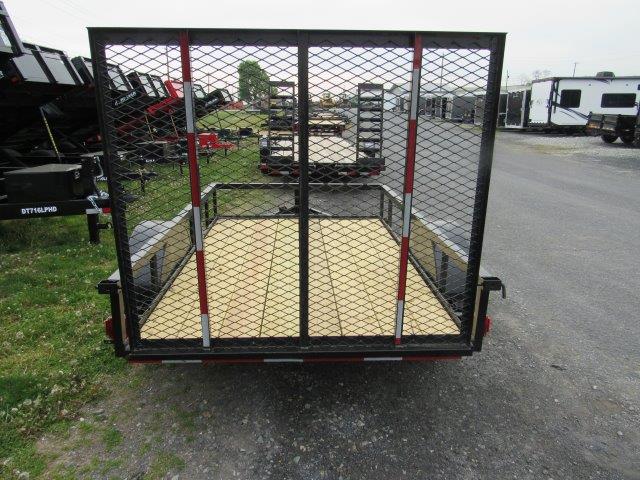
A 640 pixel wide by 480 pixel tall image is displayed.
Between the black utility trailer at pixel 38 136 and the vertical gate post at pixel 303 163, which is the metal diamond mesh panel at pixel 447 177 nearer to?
the vertical gate post at pixel 303 163

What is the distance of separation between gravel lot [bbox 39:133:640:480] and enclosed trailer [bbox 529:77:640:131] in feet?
76.2

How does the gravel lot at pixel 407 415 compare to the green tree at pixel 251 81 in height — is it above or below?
below

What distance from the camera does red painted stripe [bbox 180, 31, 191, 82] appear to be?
218 centimetres

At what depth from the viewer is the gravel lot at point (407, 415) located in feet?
8.33

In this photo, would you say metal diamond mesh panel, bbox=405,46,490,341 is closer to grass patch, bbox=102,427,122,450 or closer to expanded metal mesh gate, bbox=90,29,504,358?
expanded metal mesh gate, bbox=90,29,504,358

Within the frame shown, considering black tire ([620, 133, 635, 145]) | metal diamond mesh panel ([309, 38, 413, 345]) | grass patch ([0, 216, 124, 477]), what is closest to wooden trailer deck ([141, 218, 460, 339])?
metal diamond mesh panel ([309, 38, 413, 345])

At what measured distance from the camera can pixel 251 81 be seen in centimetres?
240

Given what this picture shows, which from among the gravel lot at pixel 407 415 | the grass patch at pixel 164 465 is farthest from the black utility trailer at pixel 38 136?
the grass patch at pixel 164 465

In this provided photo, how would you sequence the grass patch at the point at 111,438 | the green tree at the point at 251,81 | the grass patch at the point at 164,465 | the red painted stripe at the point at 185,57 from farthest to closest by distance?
1. the grass patch at the point at 111,438
2. the grass patch at the point at 164,465
3. the green tree at the point at 251,81
4. the red painted stripe at the point at 185,57

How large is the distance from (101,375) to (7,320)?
1.38 m

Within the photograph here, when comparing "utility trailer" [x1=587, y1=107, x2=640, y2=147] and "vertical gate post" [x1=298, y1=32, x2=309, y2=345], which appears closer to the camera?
"vertical gate post" [x1=298, y1=32, x2=309, y2=345]

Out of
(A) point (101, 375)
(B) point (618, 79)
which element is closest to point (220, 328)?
(A) point (101, 375)

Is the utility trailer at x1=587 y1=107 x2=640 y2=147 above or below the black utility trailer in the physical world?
below

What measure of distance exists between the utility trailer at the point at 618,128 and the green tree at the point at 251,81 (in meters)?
20.8
